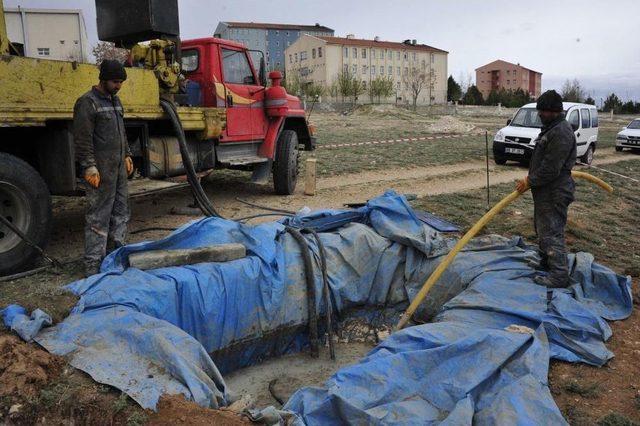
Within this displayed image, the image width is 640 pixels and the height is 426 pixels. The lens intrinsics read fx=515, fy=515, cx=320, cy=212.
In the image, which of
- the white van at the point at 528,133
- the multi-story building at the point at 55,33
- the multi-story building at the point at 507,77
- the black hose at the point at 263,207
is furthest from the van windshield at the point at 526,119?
the multi-story building at the point at 507,77

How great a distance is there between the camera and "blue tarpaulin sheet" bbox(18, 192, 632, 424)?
3254mm

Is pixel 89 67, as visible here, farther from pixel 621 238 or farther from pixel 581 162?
pixel 581 162

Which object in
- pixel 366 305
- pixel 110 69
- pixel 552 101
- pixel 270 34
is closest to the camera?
pixel 110 69

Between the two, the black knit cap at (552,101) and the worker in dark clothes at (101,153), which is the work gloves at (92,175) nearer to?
the worker in dark clothes at (101,153)

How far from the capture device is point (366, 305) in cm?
590

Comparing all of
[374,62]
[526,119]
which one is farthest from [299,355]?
[374,62]

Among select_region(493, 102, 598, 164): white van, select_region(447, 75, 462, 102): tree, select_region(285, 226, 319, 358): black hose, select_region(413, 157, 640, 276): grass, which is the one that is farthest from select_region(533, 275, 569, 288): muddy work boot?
select_region(447, 75, 462, 102): tree

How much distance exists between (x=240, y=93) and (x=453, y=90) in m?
65.1

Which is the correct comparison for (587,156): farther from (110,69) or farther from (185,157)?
(110,69)

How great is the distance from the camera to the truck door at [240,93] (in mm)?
8328

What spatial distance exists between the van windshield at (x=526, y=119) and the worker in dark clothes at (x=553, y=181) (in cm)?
1018

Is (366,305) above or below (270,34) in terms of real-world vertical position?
below

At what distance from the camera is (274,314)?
512 centimetres

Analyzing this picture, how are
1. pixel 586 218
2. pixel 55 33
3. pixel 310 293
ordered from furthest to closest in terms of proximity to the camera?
pixel 55 33
pixel 586 218
pixel 310 293
